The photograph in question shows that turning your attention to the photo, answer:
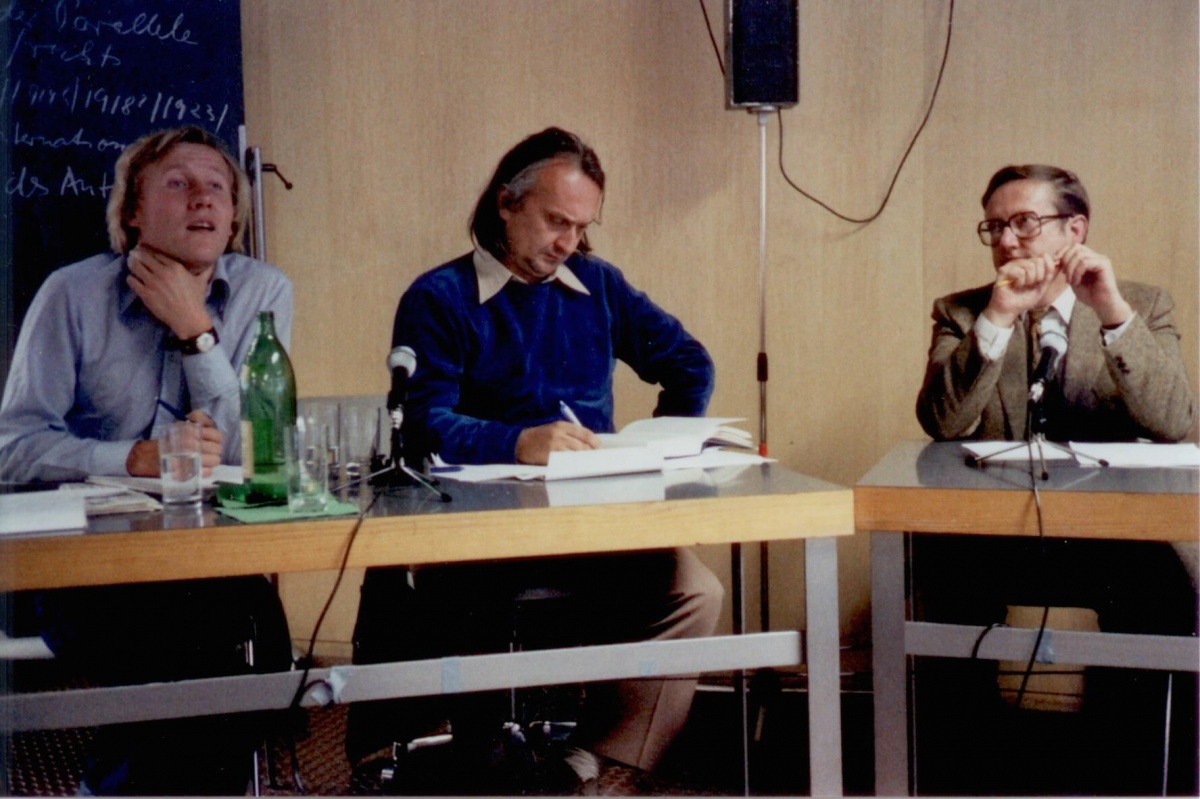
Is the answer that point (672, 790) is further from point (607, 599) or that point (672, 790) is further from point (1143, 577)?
point (1143, 577)

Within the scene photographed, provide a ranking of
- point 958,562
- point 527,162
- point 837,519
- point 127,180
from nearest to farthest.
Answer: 1. point 837,519
2. point 958,562
3. point 527,162
4. point 127,180

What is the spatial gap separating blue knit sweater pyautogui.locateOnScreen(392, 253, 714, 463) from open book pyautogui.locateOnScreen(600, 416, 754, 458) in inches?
14.1

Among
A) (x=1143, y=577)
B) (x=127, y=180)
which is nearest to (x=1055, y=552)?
(x=1143, y=577)

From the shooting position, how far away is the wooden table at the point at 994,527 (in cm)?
143

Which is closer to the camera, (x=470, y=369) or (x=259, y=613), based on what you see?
(x=259, y=613)

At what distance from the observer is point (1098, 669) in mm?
2605

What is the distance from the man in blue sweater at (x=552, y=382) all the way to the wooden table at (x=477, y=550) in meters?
0.34

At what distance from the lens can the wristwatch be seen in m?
2.03

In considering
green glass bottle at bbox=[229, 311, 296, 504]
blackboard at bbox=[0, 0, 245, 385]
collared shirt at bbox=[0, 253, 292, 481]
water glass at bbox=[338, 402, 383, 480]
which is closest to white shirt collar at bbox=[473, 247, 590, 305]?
water glass at bbox=[338, 402, 383, 480]

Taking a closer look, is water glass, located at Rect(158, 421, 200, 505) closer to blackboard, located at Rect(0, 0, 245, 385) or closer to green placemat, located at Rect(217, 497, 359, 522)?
green placemat, located at Rect(217, 497, 359, 522)

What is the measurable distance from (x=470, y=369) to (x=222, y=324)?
0.50m

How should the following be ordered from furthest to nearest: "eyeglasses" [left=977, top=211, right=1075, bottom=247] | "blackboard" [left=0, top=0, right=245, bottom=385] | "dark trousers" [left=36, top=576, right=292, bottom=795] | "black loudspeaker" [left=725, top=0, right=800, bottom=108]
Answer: "blackboard" [left=0, top=0, right=245, bottom=385]
"black loudspeaker" [left=725, top=0, right=800, bottom=108]
"eyeglasses" [left=977, top=211, right=1075, bottom=247]
"dark trousers" [left=36, top=576, right=292, bottom=795]

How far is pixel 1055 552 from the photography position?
6.74 feet

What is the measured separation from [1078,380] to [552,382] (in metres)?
1.07
